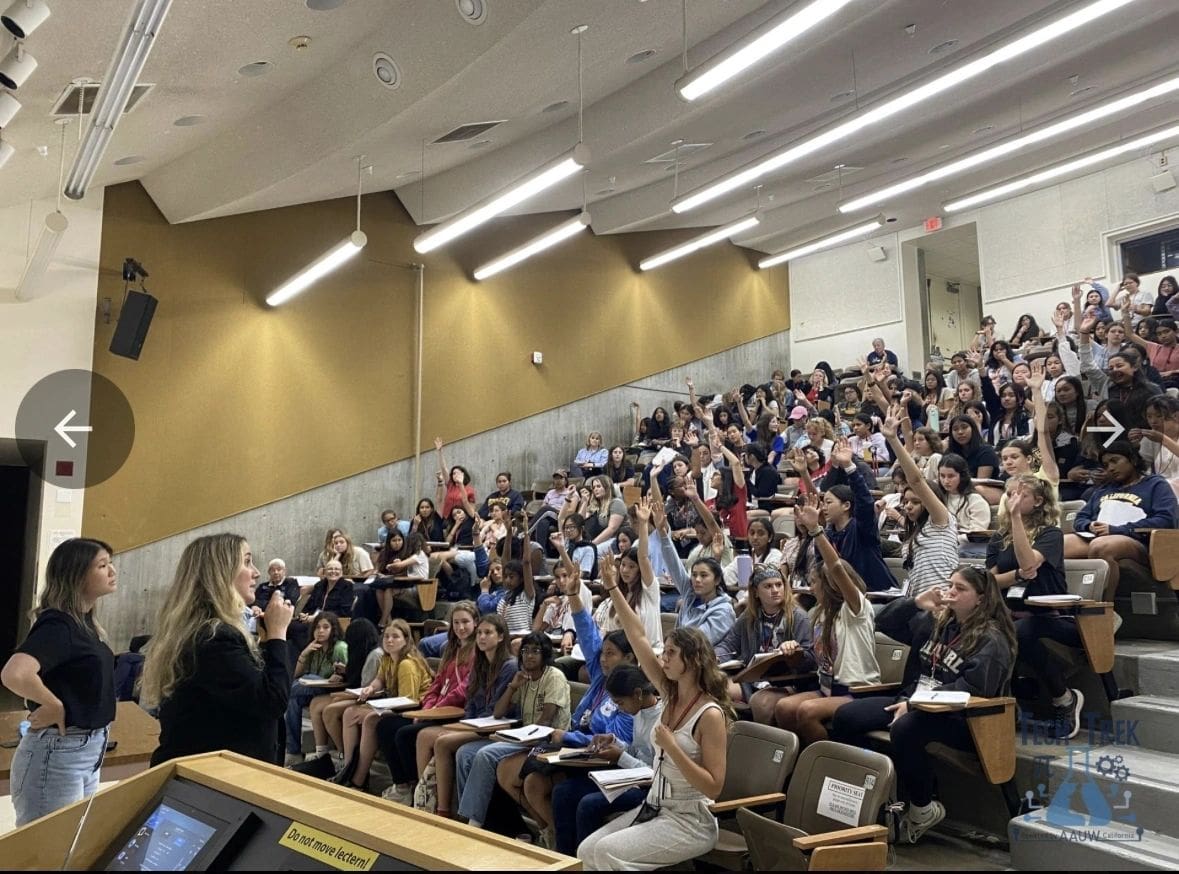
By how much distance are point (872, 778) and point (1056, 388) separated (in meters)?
4.21

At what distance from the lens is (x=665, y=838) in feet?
10.0

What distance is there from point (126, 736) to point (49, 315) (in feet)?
17.6

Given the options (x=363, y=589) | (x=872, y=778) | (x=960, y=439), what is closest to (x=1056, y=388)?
(x=960, y=439)

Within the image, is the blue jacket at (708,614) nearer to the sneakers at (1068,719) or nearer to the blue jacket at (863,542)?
the blue jacket at (863,542)

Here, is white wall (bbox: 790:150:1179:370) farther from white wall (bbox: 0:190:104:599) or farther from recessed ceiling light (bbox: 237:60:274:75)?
white wall (bbox: 0:190:104:599)

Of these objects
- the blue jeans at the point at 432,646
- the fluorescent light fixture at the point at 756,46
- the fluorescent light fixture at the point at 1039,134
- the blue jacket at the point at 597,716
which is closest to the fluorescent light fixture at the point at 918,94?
the fluorescent light fixture at the point at 1039,134

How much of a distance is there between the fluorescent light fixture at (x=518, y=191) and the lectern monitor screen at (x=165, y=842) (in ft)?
17.6

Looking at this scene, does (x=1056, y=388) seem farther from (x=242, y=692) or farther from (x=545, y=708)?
(x=242, y=692)

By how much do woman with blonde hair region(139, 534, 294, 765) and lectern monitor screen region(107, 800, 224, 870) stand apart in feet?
1.98

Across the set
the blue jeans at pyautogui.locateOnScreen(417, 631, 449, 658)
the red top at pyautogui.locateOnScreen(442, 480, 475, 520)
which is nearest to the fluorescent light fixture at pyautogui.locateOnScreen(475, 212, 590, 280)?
the red top at pyautogui.locateOnScreen(442, 480, 475, 520)

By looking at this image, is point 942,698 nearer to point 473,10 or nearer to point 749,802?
point 749,802

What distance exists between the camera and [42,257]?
726 centimetres

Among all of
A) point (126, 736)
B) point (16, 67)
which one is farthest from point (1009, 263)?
point (126, 736)

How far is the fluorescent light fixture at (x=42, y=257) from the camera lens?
6605 mm
